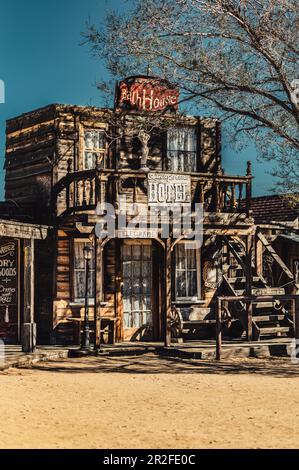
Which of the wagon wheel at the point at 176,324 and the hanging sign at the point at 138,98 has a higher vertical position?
the hanging sign at the point at 138,98

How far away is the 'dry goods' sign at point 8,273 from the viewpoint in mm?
20547

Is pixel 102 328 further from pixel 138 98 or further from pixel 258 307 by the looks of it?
pixel 138 98

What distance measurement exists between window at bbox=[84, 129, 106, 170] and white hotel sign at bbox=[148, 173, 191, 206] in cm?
247

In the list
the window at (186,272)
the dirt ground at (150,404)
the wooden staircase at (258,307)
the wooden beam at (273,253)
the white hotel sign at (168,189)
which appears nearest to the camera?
the dirt ground at (150,404)

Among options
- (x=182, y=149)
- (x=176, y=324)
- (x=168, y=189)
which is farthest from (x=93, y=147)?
(x=176, y=324)

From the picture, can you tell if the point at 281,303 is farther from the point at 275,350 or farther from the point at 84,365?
the point at 84,365

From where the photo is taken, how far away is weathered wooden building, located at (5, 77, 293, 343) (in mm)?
20359

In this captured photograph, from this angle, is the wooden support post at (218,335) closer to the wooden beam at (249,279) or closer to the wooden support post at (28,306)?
the wooden beam at (249,279)

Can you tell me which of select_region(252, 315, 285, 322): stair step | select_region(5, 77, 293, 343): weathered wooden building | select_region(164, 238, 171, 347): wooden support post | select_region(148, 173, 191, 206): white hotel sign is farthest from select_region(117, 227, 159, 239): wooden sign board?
select_region(252, 315, 285, 322): stair step

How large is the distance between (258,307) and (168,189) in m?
4.21

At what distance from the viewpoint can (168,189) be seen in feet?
63.2

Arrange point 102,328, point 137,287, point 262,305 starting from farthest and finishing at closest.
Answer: point 137,287
point 262,305
point 102,328

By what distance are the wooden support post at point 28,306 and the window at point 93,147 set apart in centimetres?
380

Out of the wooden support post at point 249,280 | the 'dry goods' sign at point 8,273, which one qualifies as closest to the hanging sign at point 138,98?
the wooden support post at point 249,280
